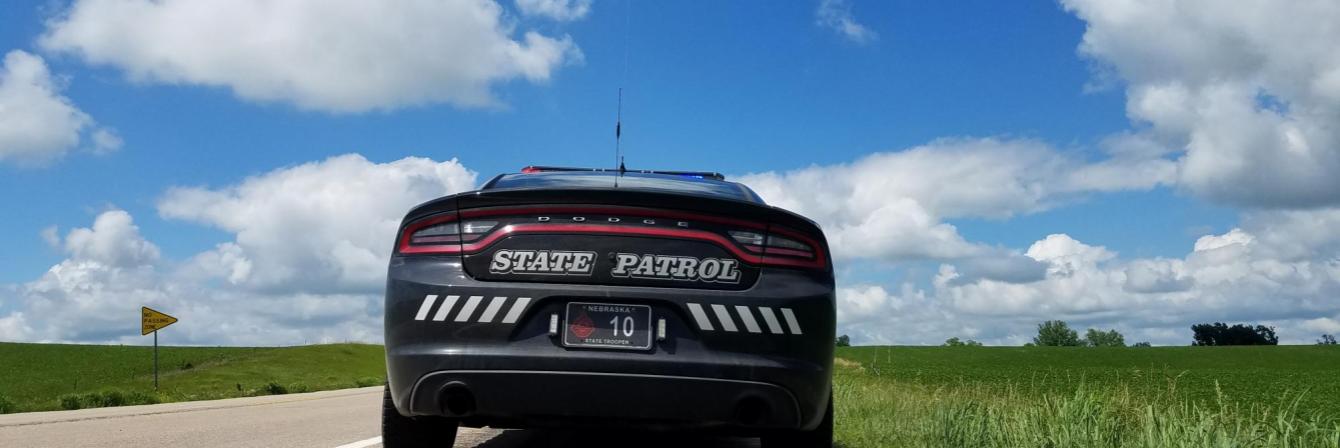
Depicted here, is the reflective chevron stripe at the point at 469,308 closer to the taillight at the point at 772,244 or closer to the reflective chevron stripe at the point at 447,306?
the reflective chevron stripe at the point at 447,306

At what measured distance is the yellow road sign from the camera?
3394cm

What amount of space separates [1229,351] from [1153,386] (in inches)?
2659

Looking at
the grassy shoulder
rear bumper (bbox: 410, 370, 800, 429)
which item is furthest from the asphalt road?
the grassy shoulder

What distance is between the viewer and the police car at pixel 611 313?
422 centimetres

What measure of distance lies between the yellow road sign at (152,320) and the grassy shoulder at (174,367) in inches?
329

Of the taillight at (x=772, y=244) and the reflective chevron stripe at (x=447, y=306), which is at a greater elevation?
the taillight at (x=772, y=244)

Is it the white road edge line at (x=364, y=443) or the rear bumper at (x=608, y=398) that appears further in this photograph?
the white road edge line at (x=364, y=443)

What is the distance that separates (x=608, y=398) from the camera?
4219 mm

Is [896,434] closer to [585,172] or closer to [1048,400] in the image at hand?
[1048,400]

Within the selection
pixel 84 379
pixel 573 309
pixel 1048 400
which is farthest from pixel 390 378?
pixel 84 379

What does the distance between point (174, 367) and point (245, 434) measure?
5942 cm

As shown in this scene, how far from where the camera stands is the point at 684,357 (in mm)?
4219

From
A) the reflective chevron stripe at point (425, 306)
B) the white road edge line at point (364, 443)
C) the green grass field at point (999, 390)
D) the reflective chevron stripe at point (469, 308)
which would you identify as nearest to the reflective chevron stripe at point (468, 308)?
the reflective chevron stripe at point (469, 308)

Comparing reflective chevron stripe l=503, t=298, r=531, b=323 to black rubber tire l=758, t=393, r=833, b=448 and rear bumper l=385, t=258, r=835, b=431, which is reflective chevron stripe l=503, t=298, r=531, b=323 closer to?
rear bumper l=385, t=258, r=835, b=431
